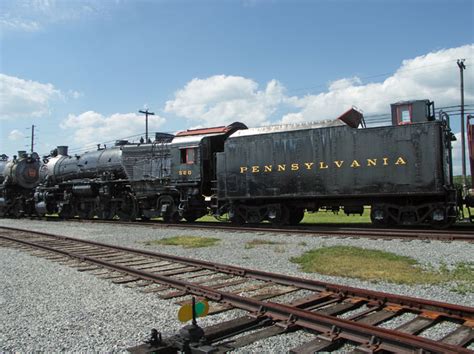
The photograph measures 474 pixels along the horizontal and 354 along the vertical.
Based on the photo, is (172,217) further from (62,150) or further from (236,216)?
(62,150)

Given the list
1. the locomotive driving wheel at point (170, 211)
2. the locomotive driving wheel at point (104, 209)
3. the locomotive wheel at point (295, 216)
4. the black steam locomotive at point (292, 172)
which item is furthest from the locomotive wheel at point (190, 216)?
the locomotive driving wheel at point (104, 209)

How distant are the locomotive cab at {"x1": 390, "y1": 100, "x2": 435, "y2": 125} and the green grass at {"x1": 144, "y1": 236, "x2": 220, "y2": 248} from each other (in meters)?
6.43

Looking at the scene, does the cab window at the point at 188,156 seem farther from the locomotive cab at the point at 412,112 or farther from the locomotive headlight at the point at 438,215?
the locomotive headlight at the point at 438,215

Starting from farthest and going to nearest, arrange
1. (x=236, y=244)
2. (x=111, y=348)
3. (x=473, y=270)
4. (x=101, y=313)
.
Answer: (x=236, y=244) → (x=473, y=270) → (x=101, y=313) → (x=111, y=348)

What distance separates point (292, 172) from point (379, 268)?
707 centimetres

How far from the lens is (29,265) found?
9.17 metres

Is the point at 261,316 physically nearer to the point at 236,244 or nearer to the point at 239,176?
the point at 236,244

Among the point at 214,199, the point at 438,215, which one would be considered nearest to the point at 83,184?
the point at 214,199

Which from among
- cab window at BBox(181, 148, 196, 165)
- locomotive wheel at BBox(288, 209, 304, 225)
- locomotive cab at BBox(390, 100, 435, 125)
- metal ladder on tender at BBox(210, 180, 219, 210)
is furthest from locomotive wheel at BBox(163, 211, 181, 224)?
locomotive cab at BBox(390, 100, 435, 125)

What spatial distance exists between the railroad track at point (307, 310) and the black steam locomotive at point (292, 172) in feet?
22.5

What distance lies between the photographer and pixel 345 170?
13.6 metres

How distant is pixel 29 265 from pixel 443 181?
1053 cm

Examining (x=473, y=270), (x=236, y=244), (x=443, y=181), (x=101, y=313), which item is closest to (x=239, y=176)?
(x=236, y=244)

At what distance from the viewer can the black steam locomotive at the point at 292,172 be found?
1266 cm
